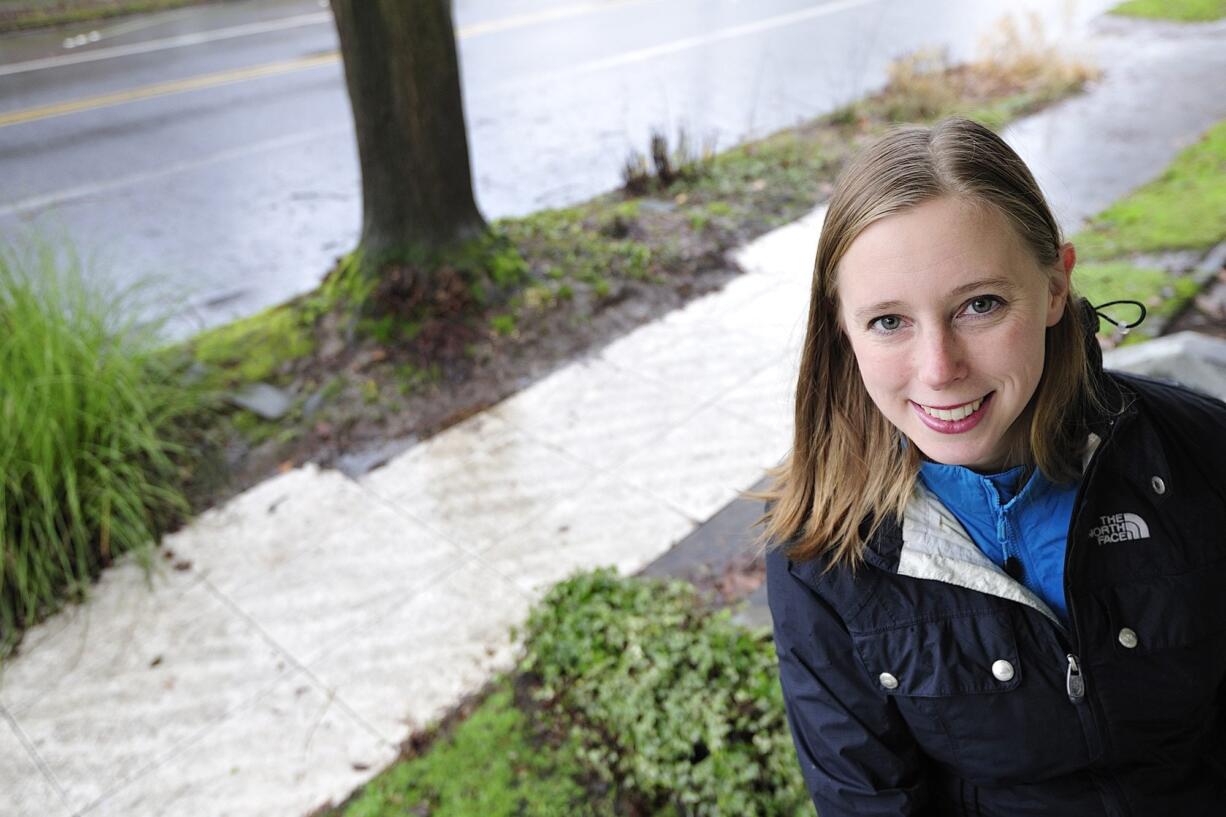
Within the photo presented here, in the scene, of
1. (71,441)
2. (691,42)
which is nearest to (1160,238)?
(71,441)

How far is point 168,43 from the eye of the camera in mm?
14992

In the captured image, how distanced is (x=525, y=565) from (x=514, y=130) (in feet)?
23.5

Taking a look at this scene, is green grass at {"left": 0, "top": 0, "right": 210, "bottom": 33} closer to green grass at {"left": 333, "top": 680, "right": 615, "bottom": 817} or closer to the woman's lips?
green grass at {"left": 333, "top": 680, "right": 615, "bottom": 817}

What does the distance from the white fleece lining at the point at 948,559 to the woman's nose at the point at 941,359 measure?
0.98 feet

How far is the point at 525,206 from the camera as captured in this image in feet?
27.1

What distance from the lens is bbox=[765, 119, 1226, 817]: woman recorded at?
1.62 metres

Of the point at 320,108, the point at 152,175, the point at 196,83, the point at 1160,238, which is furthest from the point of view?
the point at 196,83

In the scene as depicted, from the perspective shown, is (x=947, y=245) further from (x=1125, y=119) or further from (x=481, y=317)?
(x=1125, y=119)

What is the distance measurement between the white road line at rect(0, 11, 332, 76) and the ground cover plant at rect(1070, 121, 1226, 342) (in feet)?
44.6

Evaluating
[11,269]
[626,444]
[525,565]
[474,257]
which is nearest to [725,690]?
[525,565]

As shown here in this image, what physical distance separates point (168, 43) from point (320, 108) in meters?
5.73

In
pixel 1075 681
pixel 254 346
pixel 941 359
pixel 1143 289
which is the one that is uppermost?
pixel 941 359

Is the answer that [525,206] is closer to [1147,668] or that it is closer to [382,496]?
[382,496]

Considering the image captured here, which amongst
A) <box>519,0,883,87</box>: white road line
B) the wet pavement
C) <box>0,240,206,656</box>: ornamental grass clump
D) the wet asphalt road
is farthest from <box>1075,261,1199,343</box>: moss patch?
<box>519,0,883,87</box>: white road line
